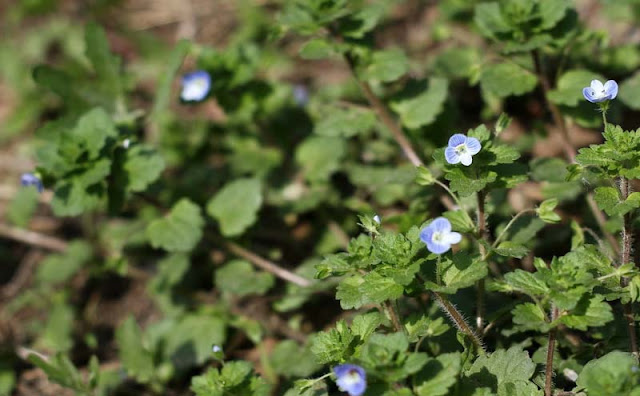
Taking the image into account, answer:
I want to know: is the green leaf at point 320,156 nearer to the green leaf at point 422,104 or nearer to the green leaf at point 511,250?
the green leaf at point 422,104

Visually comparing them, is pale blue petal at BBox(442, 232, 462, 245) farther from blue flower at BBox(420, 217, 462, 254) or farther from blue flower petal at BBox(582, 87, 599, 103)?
blue flower petal at BBox(582, 87, 599, 103)

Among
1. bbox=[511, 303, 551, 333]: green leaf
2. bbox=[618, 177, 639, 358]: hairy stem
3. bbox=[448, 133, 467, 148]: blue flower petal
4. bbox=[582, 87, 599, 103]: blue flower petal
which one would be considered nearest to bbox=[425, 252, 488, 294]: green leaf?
bbox=[511, 303, 551, 333]: green leaf

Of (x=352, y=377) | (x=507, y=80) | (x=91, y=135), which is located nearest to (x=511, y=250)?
(x=352, y=377)

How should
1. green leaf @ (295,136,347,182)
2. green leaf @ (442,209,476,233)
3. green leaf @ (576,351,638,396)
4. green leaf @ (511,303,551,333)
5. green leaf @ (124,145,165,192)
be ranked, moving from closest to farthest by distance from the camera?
green leaf @ (576,351,638,396), green leaf @ (511,303,551,333), green leaf @ (442,209,476,233), green leaf @ (124,145,165,192), green leaf @ (295,136,347,182)

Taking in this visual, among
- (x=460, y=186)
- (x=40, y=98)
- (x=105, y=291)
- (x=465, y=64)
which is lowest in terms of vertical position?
(x=105, y=291)

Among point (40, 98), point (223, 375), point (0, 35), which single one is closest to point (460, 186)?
point (223, 375)

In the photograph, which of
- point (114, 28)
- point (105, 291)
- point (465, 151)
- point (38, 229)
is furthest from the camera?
point (114, 28)

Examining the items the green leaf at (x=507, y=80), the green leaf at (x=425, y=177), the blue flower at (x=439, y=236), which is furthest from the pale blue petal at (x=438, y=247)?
the green leaf at (x=507, y=80)

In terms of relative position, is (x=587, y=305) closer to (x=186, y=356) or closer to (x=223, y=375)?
(x=223, y=375)
